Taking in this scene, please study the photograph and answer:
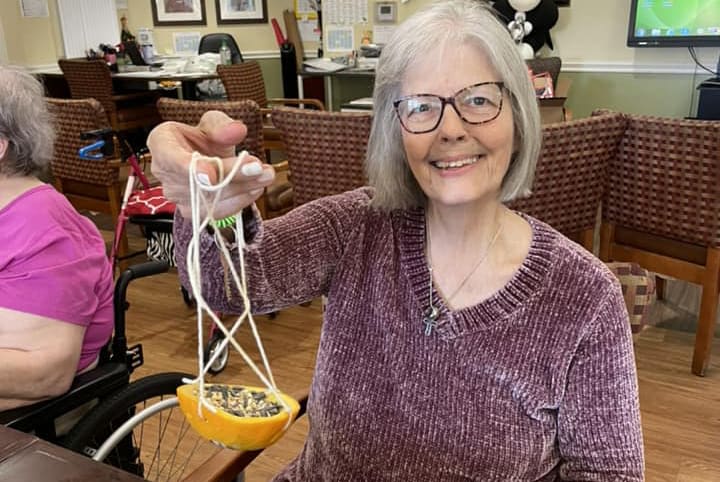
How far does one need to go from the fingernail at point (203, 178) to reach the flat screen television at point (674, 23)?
3.93m

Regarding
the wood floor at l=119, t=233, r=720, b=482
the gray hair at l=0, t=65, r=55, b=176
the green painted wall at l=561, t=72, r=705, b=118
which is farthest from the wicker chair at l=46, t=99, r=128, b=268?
the green painted wall at l=561, t=72, r=705, b=118

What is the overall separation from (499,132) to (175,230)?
484 millimetres

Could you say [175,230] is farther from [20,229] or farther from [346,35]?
[346,35]

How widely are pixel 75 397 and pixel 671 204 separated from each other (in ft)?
6.21

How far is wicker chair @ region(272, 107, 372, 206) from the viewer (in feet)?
7.60

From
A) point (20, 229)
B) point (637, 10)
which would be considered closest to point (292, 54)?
point (637, 10)

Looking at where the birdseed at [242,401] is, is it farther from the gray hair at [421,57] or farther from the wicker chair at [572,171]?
the wicker chair at [572,171]

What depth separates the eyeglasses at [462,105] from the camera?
0.95 meters

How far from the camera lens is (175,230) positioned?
934mm

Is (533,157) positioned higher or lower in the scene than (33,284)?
higher

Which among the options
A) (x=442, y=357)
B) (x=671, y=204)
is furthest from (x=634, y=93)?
(x=442, y=357)

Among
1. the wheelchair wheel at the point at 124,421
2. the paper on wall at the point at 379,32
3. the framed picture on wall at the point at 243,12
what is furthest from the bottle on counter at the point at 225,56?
the wheelchair wheel at the point at 124,421

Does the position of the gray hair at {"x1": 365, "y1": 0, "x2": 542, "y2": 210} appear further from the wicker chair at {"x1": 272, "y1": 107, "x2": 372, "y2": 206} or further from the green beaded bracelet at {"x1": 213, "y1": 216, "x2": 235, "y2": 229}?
the wicker chair at {"x1": 272, "y1": 107, "x2": 372, "y2": 206}

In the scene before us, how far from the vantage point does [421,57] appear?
966mm
